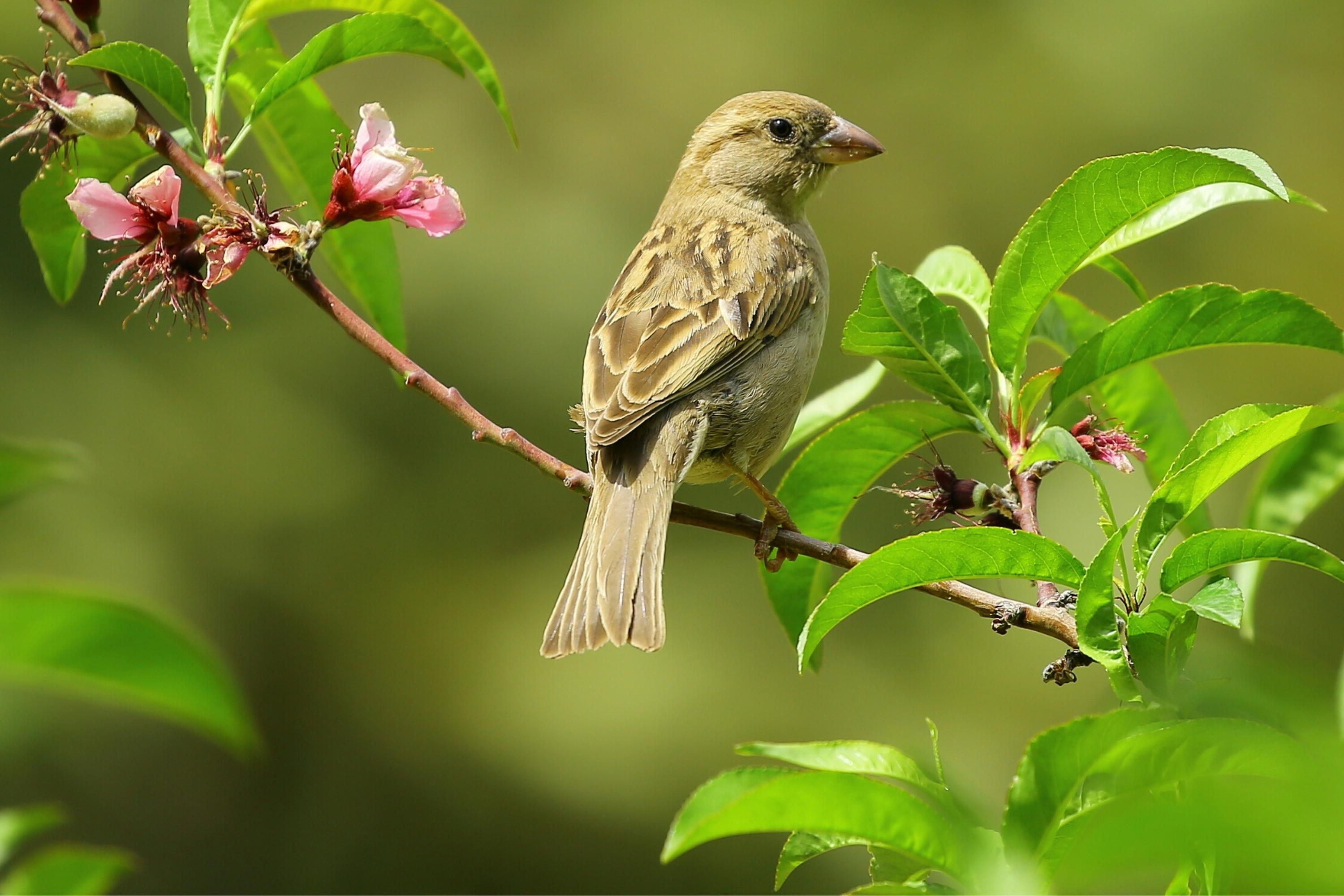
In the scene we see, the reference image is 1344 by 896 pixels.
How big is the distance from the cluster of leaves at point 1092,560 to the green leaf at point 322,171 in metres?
1.07

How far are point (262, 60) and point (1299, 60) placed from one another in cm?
838

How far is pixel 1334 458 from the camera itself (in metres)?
2.75

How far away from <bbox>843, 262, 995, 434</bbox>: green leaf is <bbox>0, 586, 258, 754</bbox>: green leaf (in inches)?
60.6

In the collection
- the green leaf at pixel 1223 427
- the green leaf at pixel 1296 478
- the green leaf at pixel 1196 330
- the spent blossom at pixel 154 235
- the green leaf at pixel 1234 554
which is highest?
the spent blossom at pixel 154 235

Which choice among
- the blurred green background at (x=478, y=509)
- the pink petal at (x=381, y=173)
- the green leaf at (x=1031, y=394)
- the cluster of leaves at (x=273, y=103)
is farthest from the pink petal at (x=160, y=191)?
the blurred green background at (x=478, y=509)

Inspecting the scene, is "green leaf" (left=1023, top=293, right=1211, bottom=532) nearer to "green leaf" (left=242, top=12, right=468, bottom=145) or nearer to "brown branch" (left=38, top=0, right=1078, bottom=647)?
"brown branch" (left=38, top=0, right=1078, bottom=647)

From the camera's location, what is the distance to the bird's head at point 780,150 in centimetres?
475

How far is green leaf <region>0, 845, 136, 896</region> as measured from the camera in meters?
1.91

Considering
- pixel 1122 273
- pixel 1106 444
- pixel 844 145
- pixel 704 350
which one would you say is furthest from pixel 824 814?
pixel 844 145

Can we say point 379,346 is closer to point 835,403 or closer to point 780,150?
point 835,403

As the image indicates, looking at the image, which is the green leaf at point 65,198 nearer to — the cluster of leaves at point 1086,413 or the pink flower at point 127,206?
the pink flower at point 127,206

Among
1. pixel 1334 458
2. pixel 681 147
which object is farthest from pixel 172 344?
pixel 1334 458

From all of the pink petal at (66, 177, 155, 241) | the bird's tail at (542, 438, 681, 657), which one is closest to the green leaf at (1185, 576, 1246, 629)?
the bird's tail at (542, 438, 681, 657)

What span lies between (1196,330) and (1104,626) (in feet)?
2.51
